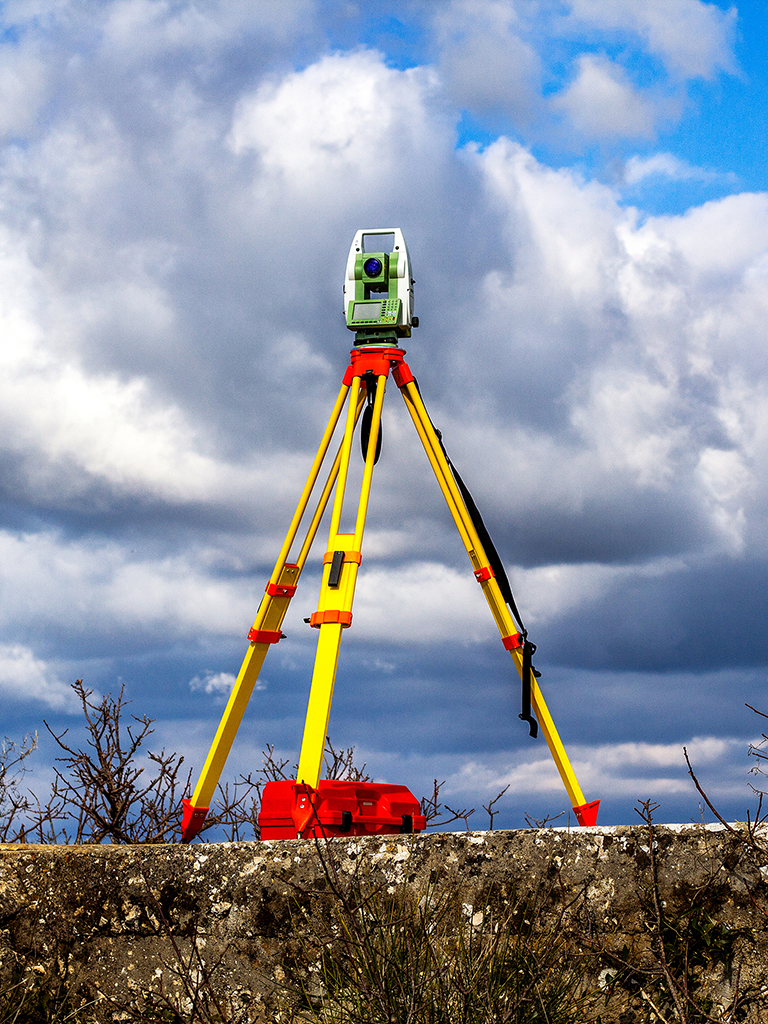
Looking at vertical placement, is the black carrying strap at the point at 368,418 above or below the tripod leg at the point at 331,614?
above

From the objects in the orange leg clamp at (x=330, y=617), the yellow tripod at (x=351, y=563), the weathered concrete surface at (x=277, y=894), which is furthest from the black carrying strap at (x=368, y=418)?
the weathered concrete surface at (x=277, y=894)

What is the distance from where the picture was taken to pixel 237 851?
10.1 ft

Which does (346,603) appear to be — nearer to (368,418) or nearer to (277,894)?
(368,418)

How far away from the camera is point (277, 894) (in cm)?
299

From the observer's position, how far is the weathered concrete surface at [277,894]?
2.79 meters

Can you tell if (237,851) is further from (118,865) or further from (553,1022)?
(553,1022)

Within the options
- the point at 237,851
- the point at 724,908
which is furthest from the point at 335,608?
the point at 724,908

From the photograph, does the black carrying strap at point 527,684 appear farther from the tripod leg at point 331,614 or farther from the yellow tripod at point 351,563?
the tripod leg at point 331,614

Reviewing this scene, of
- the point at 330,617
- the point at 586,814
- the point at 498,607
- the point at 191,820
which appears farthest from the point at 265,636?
the point at 586,814

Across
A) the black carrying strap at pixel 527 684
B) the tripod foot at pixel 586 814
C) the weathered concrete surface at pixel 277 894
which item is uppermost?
the black carrying strap at pixel 527 684

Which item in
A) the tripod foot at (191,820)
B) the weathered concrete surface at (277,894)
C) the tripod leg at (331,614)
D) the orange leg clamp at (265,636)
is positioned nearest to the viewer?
the weathered concrete surface at (277,894)

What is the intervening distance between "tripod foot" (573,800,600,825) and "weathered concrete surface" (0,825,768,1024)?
1962mm

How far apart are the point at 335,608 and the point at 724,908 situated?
2.25m

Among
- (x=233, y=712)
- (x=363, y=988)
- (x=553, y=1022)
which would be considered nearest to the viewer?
(x=363, y=988)
